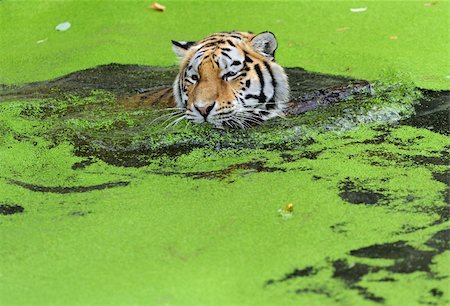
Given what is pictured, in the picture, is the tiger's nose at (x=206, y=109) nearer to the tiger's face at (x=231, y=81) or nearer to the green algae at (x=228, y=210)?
the tiger's face at (x=231, y=81)

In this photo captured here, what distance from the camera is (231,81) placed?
451cm

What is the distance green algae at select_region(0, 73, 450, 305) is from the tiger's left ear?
42cm

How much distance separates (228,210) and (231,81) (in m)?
1.23

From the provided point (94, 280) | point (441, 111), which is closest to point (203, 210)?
point (94, 280)

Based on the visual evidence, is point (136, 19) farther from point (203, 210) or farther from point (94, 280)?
point (94, 280)

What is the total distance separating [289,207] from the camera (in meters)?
3.39

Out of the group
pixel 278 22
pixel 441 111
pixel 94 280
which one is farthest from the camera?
pixel 278 22

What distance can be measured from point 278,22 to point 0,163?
97.8 inches

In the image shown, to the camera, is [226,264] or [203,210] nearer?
[226,264]

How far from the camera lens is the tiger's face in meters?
4.40

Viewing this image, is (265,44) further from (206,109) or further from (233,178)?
(233,178)

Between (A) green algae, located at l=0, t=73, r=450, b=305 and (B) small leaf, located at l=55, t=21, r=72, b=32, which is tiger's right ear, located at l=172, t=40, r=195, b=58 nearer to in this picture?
(A) green algae, located at l=0, t=73, r=450, b=305

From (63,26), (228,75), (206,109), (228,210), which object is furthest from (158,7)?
(228,210)

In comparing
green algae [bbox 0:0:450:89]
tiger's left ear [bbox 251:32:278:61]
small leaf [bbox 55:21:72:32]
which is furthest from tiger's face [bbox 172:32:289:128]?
small leaf [bbox 55:21:72:32]
